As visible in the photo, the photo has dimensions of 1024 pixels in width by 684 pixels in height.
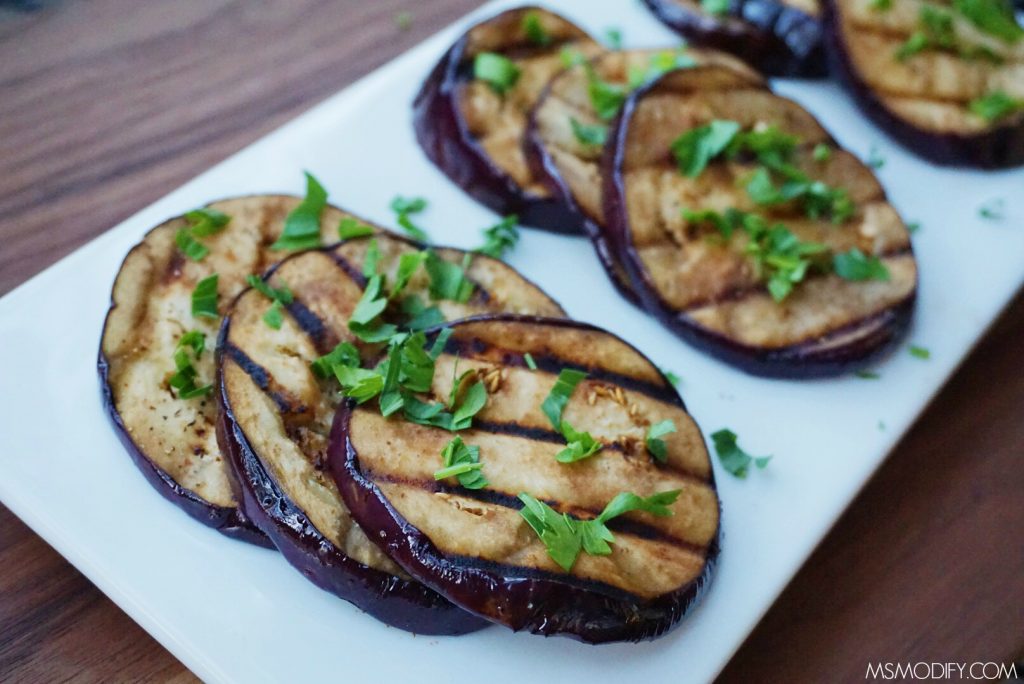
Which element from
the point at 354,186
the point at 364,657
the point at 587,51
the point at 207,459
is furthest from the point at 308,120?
the point at 364,657

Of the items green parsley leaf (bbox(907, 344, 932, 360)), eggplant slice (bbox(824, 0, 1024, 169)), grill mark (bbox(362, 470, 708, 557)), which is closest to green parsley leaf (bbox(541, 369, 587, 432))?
grill mark (bbox(362, 470, 708, 557))

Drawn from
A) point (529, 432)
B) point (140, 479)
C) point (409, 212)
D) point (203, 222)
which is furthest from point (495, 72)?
point (140, 479)

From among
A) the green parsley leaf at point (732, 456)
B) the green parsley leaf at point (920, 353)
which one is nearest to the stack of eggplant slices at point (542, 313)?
the green parsley leaf at point (920, 353)

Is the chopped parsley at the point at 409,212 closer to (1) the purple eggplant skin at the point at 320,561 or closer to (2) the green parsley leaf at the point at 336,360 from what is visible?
(2) the green parsley leaf at the point at 336,360

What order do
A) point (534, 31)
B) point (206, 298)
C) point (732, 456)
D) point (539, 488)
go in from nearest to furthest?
point (539, 488), point (206, 298), point (732, 456), point (534, 31)

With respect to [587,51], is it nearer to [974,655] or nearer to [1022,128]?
[1022,128]

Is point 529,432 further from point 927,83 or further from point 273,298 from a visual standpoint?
point 927,83

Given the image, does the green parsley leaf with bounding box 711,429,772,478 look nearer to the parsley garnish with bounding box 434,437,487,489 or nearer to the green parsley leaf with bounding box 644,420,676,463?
the green parsley leaf with bounding box 644,420,676,463
